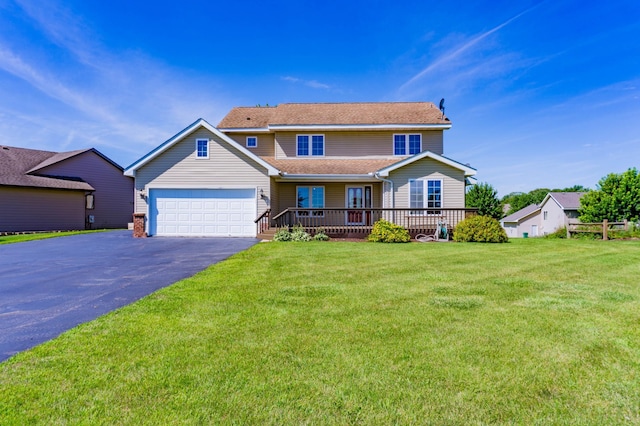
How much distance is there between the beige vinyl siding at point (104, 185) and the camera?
26625 millimetres

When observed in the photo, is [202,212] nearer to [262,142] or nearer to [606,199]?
[262,142]

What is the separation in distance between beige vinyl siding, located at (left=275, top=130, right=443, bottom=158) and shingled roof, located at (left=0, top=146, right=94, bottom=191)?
691 inches

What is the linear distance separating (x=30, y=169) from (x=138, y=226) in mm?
16027

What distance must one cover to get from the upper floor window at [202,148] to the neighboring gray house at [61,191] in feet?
49.3

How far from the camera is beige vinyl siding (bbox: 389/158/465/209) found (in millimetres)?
17188

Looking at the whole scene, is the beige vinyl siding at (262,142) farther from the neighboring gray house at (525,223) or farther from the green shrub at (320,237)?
the neighboring gray house at (525,223)

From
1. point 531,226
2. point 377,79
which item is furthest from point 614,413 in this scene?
point 531,226

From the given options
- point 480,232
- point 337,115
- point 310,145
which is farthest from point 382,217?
point 337,115

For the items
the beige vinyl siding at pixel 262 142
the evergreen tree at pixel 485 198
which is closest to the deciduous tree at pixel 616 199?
the evergreen tree at pixel 485 198

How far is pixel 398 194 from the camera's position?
56.7 feet

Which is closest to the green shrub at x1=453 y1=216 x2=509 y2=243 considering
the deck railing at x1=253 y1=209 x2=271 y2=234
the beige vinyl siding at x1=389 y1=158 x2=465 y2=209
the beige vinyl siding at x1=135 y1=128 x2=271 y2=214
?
the beige vinyl siding at x1=389 y1=158 x2=465 y2=209

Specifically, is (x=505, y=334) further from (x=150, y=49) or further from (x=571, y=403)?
(x=150, y=49)

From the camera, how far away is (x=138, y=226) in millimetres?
16375

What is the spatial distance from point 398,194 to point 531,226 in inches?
1716
